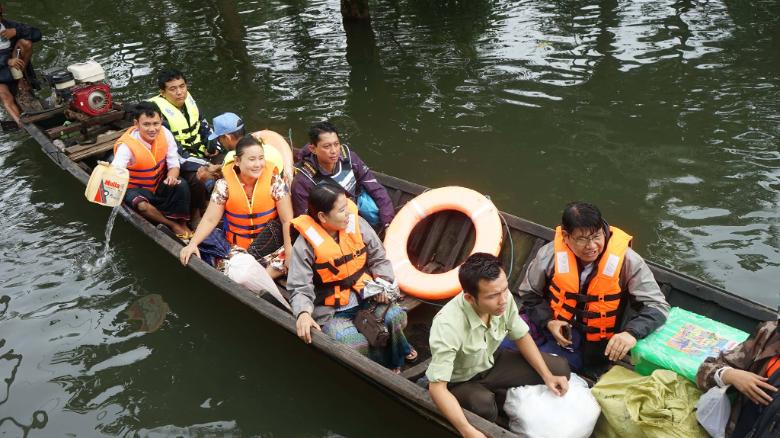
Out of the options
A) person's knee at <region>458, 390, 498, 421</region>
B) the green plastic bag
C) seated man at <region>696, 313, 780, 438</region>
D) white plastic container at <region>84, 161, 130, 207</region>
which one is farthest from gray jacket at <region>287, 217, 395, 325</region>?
white plastic container at <region>84, 161, 130, 207</region>

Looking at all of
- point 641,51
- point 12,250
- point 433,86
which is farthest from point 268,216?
point 641,51

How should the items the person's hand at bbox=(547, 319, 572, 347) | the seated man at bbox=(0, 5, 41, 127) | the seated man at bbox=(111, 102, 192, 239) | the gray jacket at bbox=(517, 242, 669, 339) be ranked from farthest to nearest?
the seated man at bbox=(0, 5, 41, 127) < the seated man at bbox=(111, 102, 192, 239) < the person's hand at bbox=(547, 319, 572, 347) < the gray jacket at bbox=(517, 242, 669, 339)

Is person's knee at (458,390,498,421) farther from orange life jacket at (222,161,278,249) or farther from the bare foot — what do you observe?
the bare foot

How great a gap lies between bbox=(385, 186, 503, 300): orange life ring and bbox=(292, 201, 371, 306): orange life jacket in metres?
0.58

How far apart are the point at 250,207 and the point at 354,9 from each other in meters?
7.72

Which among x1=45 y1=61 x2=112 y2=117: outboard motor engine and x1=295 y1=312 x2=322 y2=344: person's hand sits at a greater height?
x1=45 y1=61 x2=112 y2=117: outboard motor engine

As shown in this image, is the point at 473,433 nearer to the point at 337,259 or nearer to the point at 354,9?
the point at 337,259

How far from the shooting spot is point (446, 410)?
10.5ft

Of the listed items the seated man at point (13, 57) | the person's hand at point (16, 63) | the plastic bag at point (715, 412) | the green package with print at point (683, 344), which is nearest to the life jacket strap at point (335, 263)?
the green package with print at point (683, 344)

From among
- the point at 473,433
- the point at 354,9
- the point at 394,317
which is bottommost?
the point at 394,317

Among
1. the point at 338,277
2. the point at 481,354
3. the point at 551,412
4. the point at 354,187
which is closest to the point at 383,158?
the point at 354,187

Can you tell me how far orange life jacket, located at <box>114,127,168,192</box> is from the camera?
19.7 feet

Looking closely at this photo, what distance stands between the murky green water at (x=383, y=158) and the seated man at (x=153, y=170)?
57 cm

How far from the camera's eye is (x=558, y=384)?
338 centimetres
